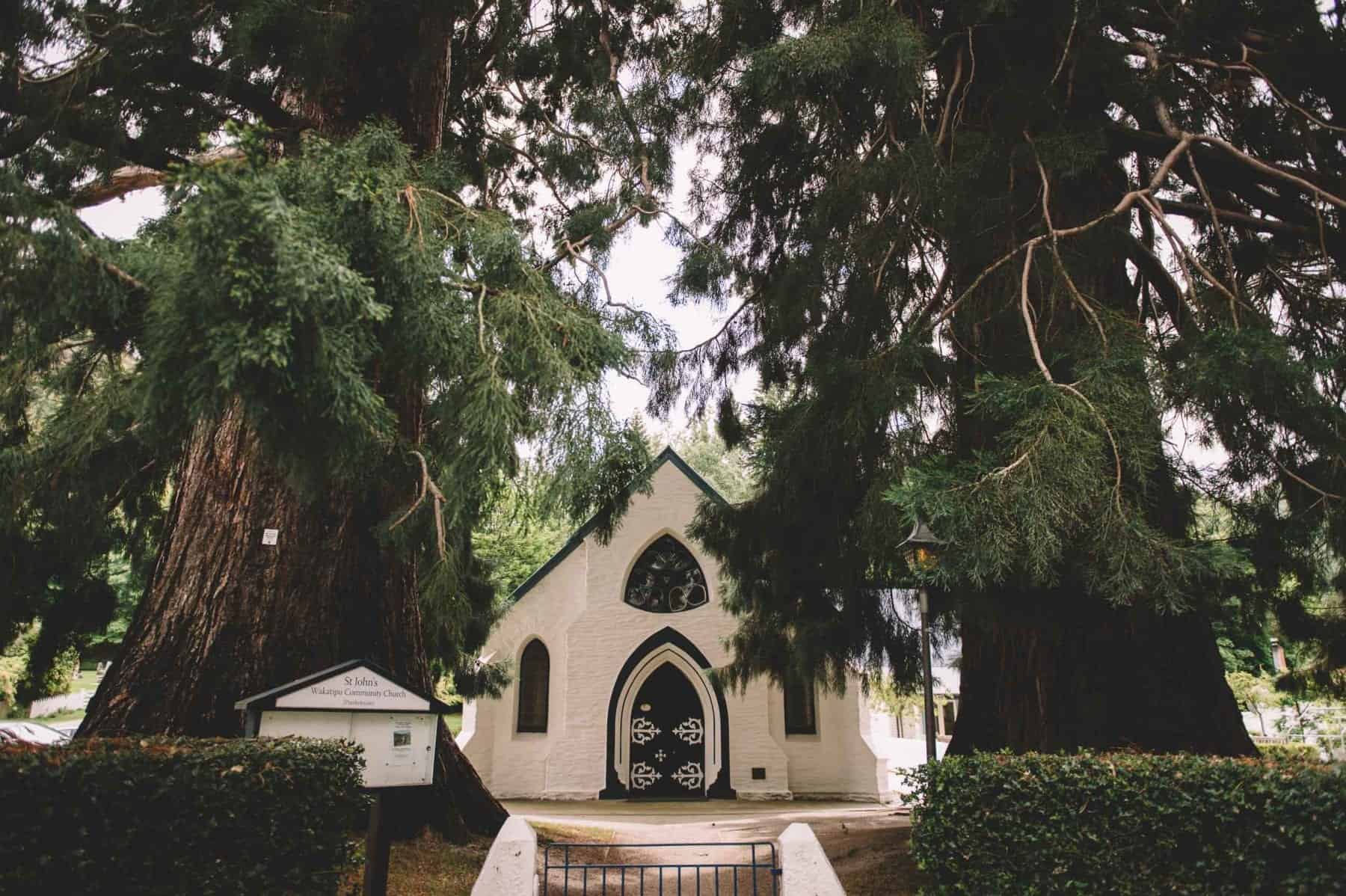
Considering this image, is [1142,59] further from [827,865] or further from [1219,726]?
[827,865]

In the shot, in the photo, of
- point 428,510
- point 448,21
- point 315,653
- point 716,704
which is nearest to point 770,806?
point 716,704

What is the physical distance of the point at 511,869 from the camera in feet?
16.3

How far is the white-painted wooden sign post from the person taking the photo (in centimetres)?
472

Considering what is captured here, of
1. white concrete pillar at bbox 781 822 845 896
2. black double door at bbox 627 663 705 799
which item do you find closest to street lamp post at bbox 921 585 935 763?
white concrete pillar at bbox 781 822 845 896

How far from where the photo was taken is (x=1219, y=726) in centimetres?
646

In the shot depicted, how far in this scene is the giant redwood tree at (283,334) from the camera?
11.0 feet

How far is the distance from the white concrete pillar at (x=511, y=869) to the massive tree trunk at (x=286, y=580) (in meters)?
2.00

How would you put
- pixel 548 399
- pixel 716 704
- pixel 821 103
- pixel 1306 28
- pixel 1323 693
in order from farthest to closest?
pixel 716 704, pixel 1323 693, pixel 821 103, pixel 1306 28, pixel 548 399

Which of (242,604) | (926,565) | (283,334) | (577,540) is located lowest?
(242,604)

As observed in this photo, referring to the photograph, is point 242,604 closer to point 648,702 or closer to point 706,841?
point 706,841

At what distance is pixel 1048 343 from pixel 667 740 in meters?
13.2

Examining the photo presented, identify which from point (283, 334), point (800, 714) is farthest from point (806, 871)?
point (800, 714)

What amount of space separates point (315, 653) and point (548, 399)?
3145mm

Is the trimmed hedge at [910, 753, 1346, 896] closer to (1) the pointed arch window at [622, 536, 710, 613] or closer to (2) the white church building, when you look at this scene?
(2) the white church building
